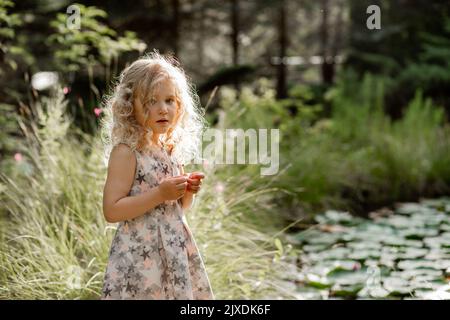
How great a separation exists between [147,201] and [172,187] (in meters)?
→ 0.10

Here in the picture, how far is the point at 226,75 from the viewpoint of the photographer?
280 inches

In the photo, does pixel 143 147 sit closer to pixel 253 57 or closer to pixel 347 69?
pixel 347 69

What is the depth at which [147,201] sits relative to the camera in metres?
1.94

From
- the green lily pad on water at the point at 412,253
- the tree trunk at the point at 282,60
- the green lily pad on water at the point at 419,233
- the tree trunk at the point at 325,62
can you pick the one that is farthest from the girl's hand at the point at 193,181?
the tree trunk at the point at 325,62

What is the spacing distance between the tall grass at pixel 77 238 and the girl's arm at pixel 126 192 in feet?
2.80

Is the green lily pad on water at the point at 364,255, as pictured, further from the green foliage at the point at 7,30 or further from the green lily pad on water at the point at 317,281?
the green foliage at the point at 7,30

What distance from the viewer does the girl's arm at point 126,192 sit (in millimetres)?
1921

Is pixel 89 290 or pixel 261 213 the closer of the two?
pixel 89 290

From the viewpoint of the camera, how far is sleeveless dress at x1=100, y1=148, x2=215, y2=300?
79.0 inches

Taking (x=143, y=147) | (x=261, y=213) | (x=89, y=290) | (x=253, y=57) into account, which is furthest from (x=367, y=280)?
(x=253, y=57)

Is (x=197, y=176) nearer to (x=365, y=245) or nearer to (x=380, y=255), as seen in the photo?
(x=380, y=255)

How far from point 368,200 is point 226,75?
2387 mm

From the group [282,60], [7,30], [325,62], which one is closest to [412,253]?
[7,30]

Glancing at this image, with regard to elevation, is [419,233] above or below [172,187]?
below
